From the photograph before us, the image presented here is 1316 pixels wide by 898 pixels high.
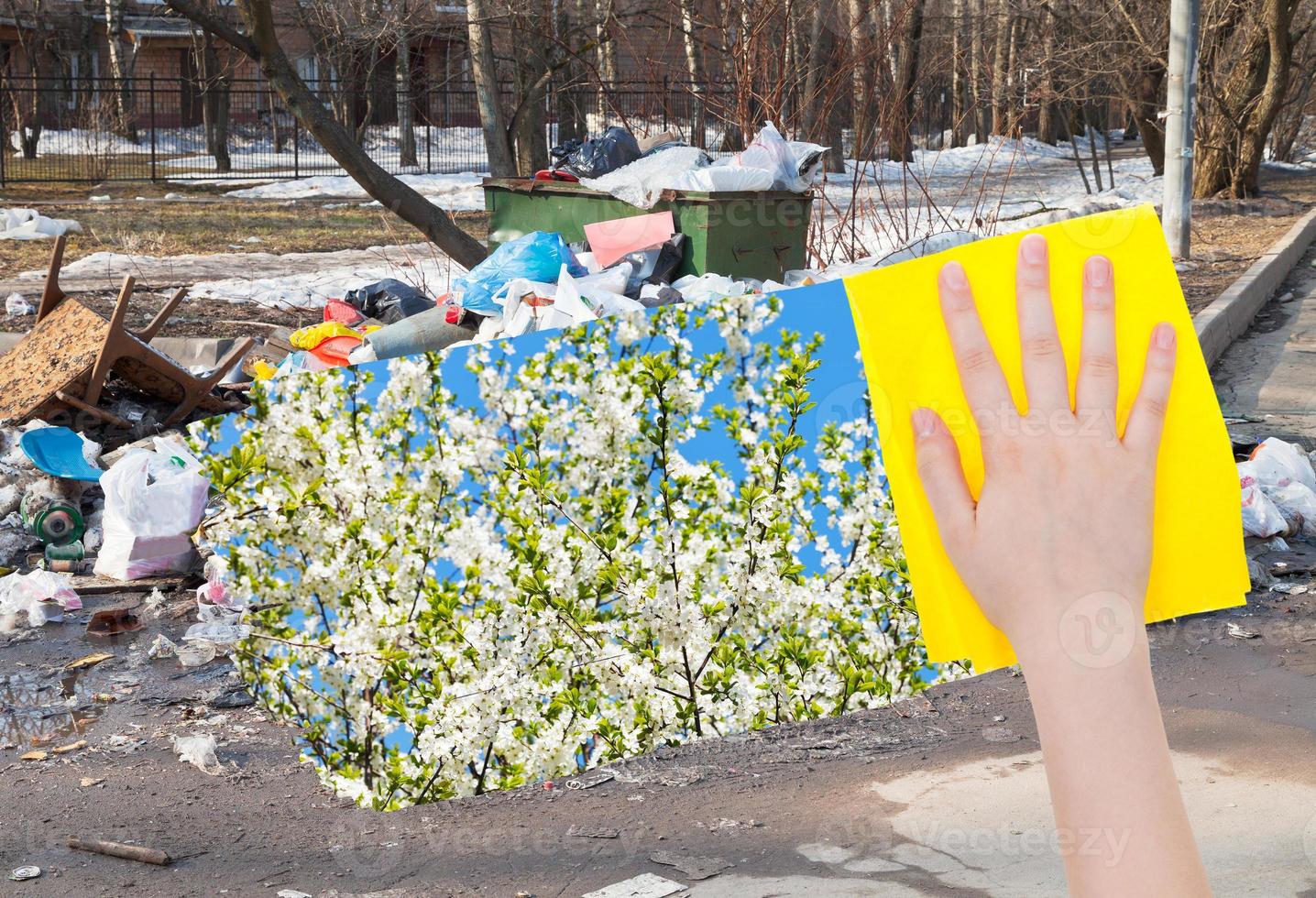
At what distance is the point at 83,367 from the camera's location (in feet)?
20.1

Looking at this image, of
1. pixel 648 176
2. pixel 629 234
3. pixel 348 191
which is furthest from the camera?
pixel 348 191

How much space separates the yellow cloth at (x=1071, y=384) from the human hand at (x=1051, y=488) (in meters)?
0.30

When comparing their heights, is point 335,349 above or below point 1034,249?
below

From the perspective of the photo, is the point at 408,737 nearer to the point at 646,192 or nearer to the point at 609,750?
the point at 609,750

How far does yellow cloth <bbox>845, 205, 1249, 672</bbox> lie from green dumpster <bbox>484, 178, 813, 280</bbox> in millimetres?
5940

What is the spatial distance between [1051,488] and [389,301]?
7.02m

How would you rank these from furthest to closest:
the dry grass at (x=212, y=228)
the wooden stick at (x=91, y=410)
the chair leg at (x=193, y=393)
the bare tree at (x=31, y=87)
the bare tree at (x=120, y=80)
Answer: the bare tree at (x=31, y=87) → the bare tree at (x=120, y=80) → the dry grass at (x=212, y=228) → the chair leg at (x=193, y=393) → the wooden stick at (x=91, y=410)

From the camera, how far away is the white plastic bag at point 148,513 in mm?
4793

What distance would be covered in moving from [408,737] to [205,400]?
17.6 ft

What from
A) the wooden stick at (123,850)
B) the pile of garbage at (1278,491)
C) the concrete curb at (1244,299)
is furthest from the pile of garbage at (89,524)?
the concrete curb at (1244,299)

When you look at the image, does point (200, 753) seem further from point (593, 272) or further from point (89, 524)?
point (593, 272)

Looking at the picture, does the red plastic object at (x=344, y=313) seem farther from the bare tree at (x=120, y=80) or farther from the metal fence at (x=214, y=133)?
the bare tree at (x=120, y=80)

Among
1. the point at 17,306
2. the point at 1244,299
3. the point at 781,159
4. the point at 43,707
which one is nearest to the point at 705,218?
the point at 781,159

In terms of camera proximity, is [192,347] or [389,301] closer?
[389,301]
